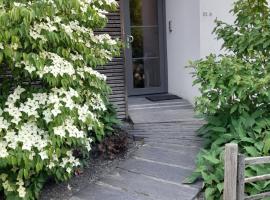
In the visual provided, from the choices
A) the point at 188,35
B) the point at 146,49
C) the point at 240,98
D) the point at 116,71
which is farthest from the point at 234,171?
the point at 146,49

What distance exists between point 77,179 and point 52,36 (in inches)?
57.2

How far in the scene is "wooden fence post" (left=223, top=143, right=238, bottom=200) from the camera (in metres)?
2.55

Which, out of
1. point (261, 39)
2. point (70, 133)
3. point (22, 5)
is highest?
point (22, 5)

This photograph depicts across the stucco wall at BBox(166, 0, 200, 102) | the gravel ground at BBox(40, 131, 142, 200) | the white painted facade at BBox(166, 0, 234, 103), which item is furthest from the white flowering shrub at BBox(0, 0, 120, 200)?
the stucco wall at BBox(166, 0, 200, 102)

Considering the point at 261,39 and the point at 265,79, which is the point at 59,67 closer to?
the point at 265,79

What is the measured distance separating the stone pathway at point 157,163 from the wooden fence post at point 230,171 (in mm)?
522

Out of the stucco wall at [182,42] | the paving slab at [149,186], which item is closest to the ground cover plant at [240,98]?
the paving slab at [149,186]

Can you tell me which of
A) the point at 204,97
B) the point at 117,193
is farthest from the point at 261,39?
the point at 117,193

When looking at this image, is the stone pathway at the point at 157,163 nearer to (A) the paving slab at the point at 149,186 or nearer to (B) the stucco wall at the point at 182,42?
(A) the paving slab at the point at 149,186

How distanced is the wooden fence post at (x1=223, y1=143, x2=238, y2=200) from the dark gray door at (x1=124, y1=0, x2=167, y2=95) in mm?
3752

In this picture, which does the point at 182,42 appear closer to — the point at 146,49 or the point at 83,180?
the point at 146,49

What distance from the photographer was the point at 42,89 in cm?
299

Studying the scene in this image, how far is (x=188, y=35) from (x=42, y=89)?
3108mm

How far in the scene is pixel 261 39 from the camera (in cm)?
370
